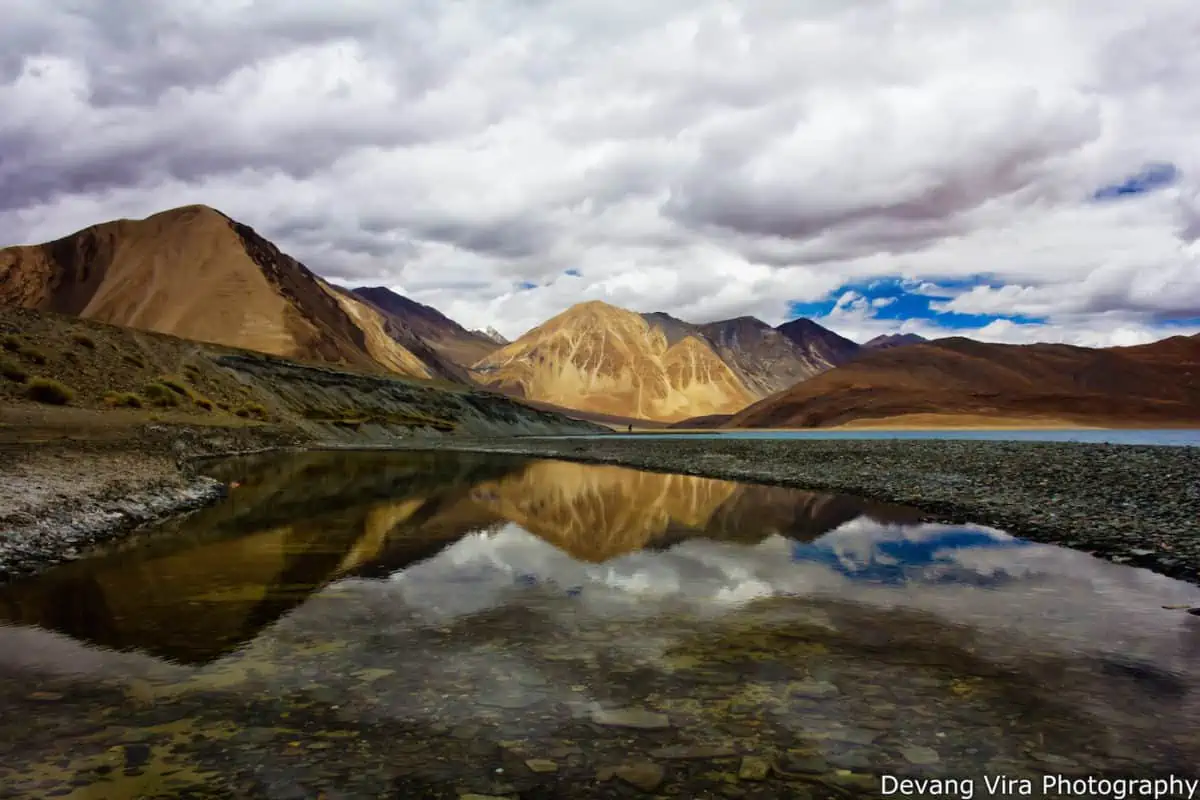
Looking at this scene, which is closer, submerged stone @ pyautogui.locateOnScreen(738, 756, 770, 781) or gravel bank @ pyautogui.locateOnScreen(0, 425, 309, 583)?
submerged stone @ pyautogui.locateOnScreen(738, 756, 770, 781)

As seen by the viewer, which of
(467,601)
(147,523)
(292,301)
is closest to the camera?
(467,601)

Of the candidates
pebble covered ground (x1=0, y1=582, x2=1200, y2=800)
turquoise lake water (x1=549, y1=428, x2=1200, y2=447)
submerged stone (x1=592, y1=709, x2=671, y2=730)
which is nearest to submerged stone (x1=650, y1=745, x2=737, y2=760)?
pebble covered ground (x1=0, y1=582, x2=1200, y2=800)

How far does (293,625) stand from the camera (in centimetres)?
1208

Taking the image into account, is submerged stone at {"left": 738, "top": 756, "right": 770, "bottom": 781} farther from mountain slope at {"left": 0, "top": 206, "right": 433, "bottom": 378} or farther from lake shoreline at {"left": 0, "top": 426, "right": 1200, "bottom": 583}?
mountain slope at {"left": 0, "top": 206, "right": 433, "bottom": 378}

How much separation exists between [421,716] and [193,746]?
7.93 ft

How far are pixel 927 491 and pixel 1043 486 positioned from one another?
5068 millimetres

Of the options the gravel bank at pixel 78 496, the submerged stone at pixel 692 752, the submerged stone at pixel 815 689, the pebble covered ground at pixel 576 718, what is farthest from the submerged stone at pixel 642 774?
the gravel bank at pixel 78 496

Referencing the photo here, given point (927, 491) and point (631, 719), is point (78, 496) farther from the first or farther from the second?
point (927, 491)

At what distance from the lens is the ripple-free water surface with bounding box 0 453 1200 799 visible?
704cm

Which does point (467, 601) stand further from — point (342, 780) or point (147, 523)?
point (147, 523)

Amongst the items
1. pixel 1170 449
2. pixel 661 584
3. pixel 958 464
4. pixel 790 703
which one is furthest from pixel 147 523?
pixel 1170 449

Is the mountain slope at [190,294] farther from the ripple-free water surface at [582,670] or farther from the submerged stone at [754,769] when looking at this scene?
the submerged stone at [754,769]

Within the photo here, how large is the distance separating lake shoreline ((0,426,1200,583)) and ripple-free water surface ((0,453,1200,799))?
5.48 ft

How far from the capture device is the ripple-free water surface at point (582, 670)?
704 cm
